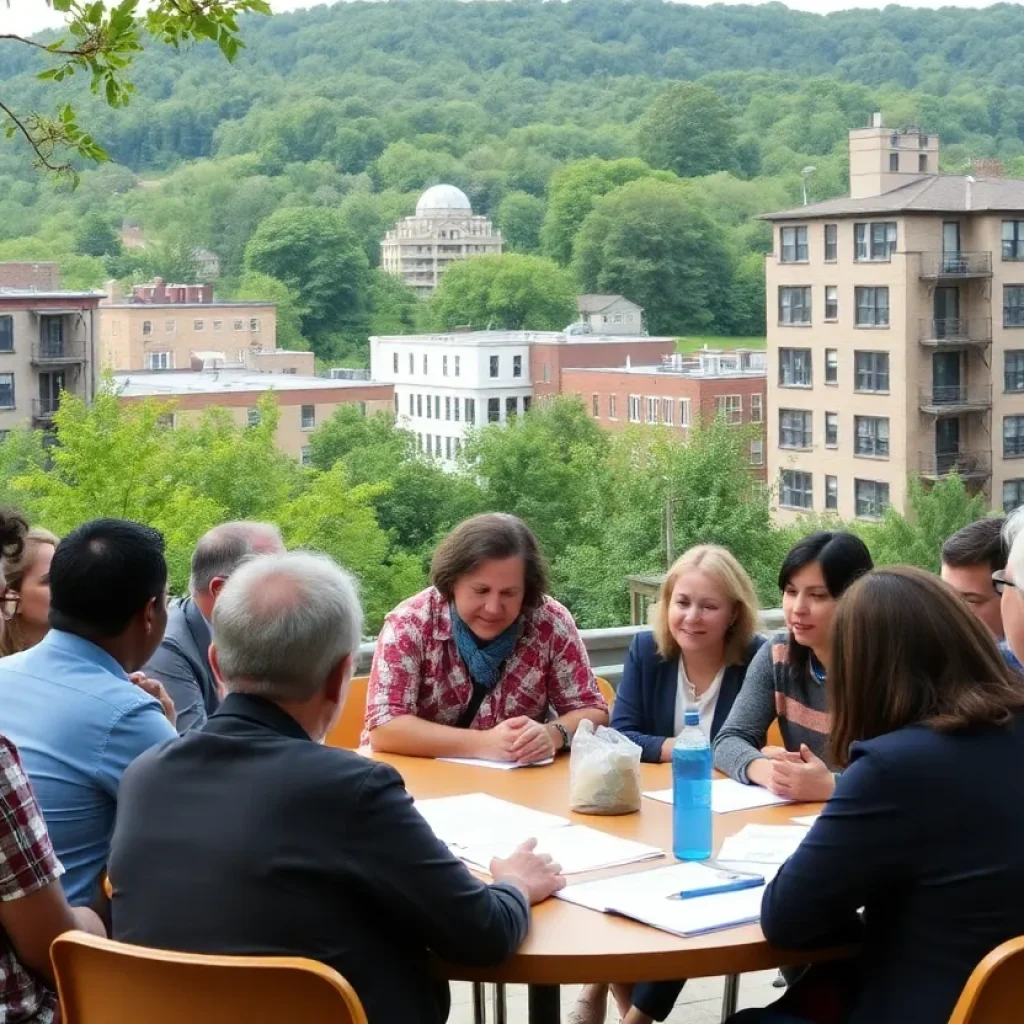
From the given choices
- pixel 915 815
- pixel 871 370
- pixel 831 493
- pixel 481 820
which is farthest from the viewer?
pixel 831 493

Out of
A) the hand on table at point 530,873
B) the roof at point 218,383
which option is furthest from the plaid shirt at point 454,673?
the roof at point 218,383

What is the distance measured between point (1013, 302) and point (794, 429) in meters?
7.58

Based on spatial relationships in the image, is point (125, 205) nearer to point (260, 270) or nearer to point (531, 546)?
point (260, 270)

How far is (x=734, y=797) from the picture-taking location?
8.80 ft

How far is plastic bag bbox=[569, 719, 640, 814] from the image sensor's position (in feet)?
8.36

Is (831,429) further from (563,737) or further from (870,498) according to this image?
(563,737)

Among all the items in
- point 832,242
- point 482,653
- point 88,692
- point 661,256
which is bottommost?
point 482,653

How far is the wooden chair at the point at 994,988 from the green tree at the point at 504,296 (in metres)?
72.4

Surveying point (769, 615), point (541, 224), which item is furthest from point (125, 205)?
point (769, 615)

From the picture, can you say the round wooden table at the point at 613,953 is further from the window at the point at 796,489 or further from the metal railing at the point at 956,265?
the window at the point at 796,489

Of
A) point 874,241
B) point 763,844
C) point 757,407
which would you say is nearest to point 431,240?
point 757,407

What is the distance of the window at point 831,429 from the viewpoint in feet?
147

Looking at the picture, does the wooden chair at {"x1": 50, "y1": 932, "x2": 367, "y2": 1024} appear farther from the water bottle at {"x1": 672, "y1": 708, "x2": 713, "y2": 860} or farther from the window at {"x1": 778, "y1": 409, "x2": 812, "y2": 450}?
the window at {"x1": 778, "y1": 409, "x2": 812, "y2": 450}

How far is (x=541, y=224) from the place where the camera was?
3226 inches
